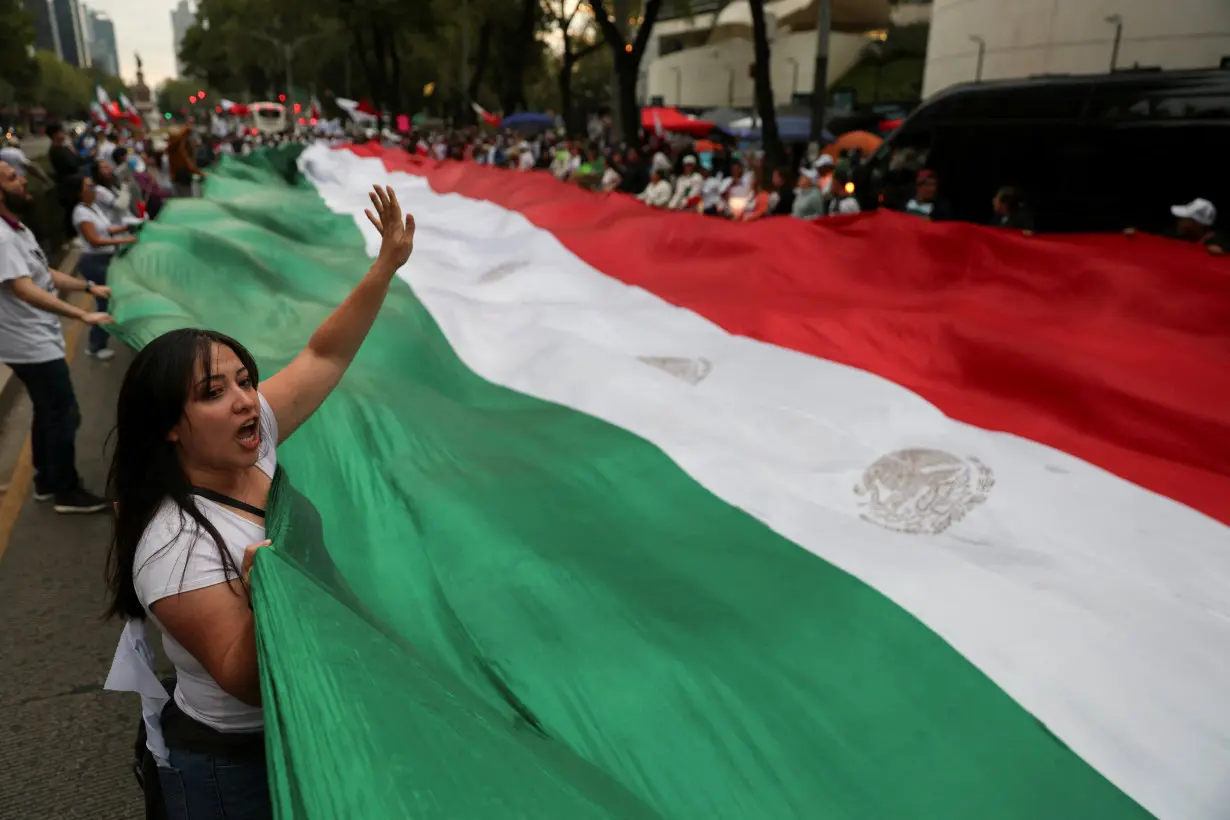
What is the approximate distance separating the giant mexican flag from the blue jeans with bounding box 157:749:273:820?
1.22 ft

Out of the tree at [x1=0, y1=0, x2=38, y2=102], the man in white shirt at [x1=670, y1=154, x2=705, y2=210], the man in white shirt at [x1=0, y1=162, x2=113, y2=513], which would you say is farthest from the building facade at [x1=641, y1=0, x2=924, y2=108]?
the man in white shirt at [x1=0, y1=162, x2=113, y2=513]

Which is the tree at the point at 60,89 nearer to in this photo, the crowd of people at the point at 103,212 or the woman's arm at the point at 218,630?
the crowd of people at the point at 103,212

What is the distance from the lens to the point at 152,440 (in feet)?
5.23

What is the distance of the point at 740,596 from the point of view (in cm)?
247

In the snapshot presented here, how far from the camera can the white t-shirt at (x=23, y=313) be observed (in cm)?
419

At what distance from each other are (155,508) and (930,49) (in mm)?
34833

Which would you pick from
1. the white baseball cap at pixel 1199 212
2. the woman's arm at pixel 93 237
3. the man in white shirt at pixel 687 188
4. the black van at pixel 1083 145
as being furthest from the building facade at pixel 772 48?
the woman's arm at pixel 93 237

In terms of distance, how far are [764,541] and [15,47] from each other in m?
59.6

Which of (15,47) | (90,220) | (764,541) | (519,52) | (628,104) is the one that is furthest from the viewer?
(15,47)

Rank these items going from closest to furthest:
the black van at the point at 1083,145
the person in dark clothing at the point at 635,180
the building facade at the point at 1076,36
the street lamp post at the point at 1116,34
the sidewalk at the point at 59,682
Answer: the sidewalk at the point at 59,682
the black van at the point at 1083,145
the person in dark clothing at the point at 635,180
the building facade at the point at 1076,36
the street lamp post at the point at 1116,34

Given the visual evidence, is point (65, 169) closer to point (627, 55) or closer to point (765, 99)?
point (765, 99)

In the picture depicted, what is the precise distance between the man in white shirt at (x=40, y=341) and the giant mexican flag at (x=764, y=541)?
448mm

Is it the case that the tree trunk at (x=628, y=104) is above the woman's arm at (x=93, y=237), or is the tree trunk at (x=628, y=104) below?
above

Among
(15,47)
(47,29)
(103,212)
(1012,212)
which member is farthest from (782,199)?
(47,29)
